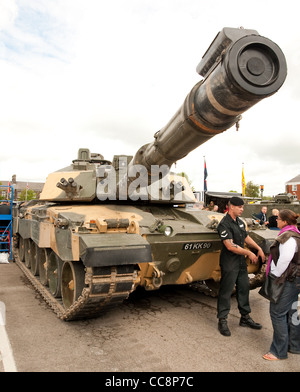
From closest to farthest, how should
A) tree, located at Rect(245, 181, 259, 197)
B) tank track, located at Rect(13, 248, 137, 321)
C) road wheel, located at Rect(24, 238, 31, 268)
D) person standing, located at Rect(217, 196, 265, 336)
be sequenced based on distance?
tank track, located at Rect(13, 248, 137, 321), person standing, located at Rect(217, 196, 265, 336), road wheel, located at Rect(24, 238, 31, 268), tree, located at Rect(245, 181, 259, 197)

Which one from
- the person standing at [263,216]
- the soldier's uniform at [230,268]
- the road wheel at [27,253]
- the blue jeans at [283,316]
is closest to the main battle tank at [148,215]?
the soldier's uniform at [230,268]

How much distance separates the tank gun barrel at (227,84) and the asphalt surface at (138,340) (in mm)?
2589

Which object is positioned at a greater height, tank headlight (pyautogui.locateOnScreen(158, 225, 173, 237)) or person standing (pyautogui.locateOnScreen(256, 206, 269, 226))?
tank headlight (pyautogui.locateOnScreen(158, 225, 173, 237))

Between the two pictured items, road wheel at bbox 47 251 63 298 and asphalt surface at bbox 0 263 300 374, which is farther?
road wheel at bbox 47 251 63 298

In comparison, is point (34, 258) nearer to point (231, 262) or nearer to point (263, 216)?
point (231, 262)

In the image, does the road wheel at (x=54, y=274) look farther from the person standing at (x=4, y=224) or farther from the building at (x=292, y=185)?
the building at (x=292, y=185)

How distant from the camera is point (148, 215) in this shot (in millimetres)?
6172

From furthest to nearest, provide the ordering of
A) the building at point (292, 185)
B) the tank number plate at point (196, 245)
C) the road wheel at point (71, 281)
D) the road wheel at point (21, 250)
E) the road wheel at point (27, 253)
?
1. the building at point (292, 185)
2. the road wheel at point (21, 250)
3. the road wheel at point (27, 253)
4. the tank number plate at point (196, 245)
5. the road wheel at point (71, 281)

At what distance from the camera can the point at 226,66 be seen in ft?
10.4

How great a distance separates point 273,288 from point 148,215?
98.5 inches

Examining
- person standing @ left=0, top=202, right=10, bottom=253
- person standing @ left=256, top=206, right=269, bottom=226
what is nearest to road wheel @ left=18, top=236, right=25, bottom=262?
person standing @ left=0, top=202, right=10, bottom=253

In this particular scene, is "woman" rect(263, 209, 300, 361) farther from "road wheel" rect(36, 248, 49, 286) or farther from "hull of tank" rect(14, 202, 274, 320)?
"road wheel" rect(36, 248, 49, 286)

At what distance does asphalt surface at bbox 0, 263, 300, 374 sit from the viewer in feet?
13.4

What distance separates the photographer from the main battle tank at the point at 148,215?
10.6ft
